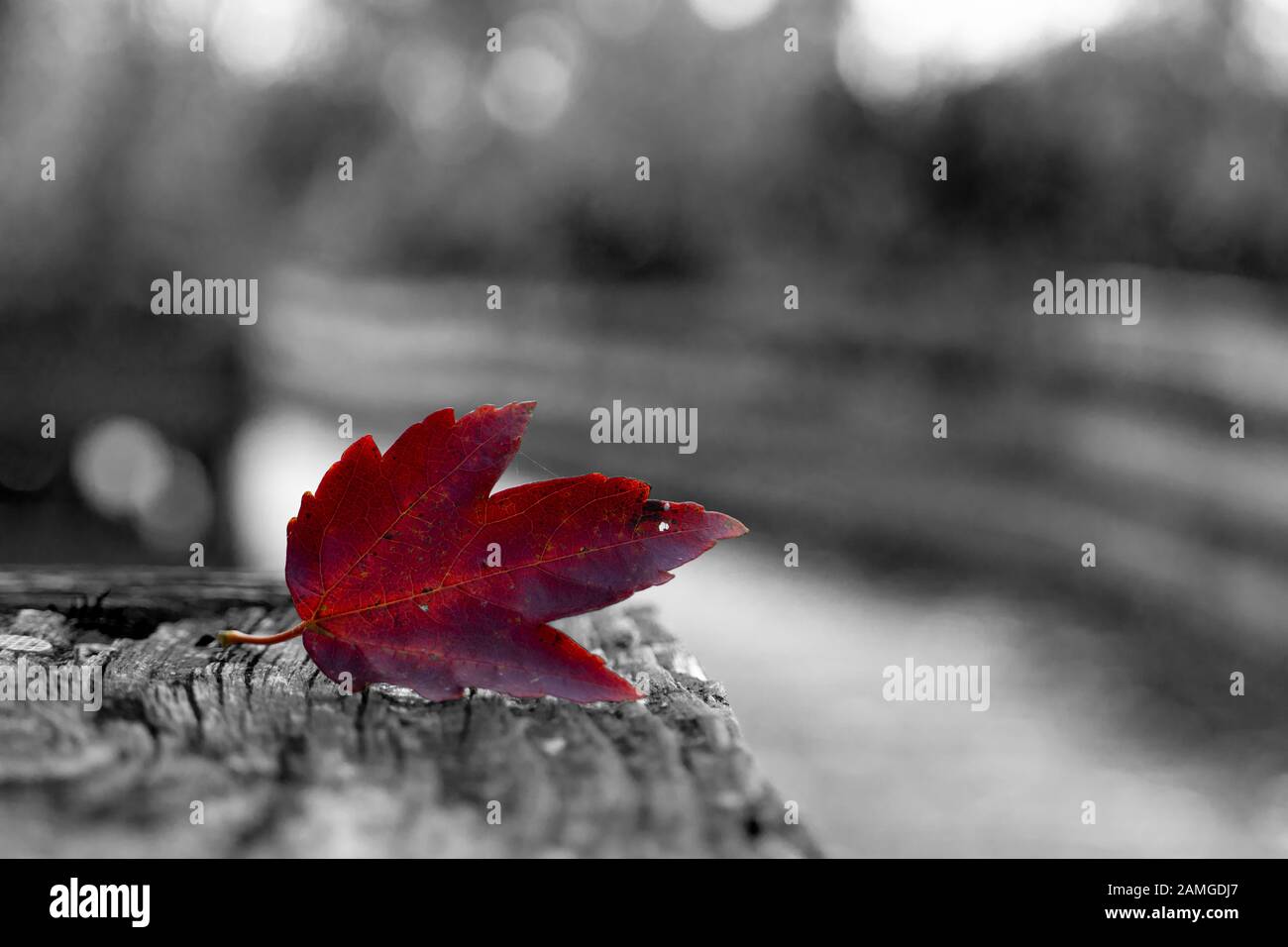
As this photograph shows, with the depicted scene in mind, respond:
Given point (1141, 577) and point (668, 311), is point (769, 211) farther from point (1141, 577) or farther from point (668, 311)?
point (1141, 577)

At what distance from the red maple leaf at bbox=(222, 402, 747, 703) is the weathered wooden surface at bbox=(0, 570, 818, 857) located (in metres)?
0.02

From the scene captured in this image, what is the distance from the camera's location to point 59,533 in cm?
396

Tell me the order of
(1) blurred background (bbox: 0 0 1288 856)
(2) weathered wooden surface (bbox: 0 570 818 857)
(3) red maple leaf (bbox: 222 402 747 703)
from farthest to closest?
(1) blurred background (bbox: 0 0 1288 856), (3) red maple leaf (bbox: 222 402 747 703), (2) weathered wooden surface (bbox: 0 570 818 857)

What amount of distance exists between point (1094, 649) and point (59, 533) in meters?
3.91

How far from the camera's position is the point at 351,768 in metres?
0.41

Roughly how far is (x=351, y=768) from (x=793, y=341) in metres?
5.82

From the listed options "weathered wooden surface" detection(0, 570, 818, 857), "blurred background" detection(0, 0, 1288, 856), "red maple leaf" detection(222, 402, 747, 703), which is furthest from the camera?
"blurred background" detection(0, 0, 1288, 856)

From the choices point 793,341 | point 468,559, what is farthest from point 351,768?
point 793,341

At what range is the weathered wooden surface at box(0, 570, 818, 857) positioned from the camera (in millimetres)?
357

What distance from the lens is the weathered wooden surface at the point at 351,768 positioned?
0.36 meters

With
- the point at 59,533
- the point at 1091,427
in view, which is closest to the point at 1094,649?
the point at 1091,427

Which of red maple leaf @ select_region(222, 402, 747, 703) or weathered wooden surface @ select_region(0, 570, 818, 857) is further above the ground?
red maple leaf @ select_region(222, 402, 747, 703)

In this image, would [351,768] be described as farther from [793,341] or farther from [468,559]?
[793,341]

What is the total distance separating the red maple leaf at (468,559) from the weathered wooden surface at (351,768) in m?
0.02
